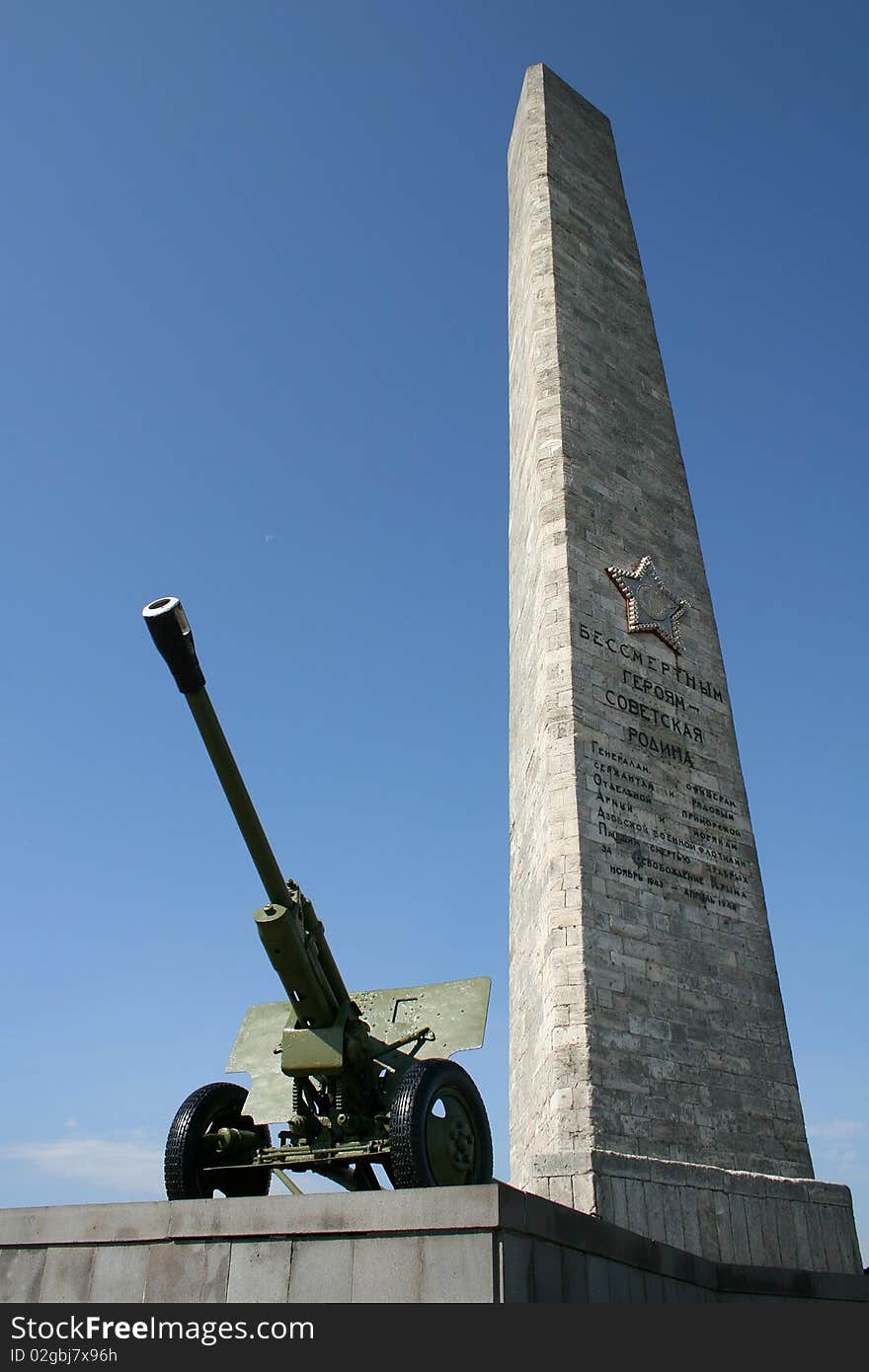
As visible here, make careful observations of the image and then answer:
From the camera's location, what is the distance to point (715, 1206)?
1089 cm

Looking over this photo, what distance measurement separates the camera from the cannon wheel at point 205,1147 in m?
7.86

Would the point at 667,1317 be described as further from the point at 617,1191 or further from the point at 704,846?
the point at 704,846

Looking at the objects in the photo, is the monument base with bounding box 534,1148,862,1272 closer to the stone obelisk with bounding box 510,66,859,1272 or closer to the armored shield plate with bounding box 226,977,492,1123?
the stone obelisk with bounding box 510,66,859,1272

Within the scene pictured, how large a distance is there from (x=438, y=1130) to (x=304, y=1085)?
48.8 inches

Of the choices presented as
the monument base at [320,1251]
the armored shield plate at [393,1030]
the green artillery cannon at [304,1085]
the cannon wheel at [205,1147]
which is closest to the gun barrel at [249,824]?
the green artillery cannon at [304,1085]

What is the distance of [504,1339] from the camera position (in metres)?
5.62

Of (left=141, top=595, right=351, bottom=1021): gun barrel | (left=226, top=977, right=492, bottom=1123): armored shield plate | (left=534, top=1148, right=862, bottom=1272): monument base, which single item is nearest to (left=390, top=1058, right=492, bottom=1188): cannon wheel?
(left=226, top=977, right=492, bottom=1123): armored shield plate

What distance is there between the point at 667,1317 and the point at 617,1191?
409cm

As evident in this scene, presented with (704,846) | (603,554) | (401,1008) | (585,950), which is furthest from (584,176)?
(401,1008)

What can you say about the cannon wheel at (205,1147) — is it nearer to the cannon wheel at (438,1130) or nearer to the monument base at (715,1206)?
the cannon wheel at (438,1130)

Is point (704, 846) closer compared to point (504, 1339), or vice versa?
point (504, 1339)

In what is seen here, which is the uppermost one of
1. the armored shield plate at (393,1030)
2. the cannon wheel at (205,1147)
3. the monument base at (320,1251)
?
the armored shield plate at (393,1030)

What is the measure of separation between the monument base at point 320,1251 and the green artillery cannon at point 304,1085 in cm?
97

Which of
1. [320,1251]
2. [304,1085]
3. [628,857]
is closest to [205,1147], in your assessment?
[304,1085]
